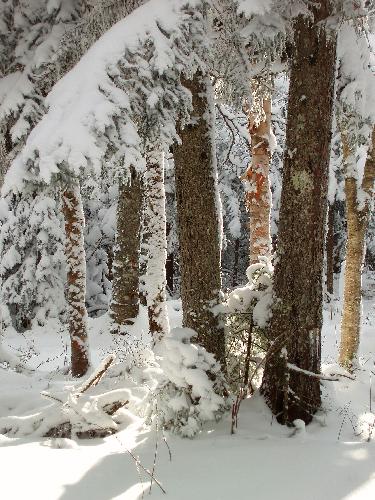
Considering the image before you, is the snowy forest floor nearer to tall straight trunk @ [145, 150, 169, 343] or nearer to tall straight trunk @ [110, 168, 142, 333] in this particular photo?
tall straight trunk @ [145, 150, 169, 343]

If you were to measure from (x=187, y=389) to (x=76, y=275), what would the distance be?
4332 mm

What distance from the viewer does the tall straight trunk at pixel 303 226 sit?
14.7 ft

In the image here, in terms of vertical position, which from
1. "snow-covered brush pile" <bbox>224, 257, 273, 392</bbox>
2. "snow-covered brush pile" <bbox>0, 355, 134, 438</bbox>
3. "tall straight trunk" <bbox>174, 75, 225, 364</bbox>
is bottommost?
"snow-covered brush pile" <bbox>0, 355, 134, 438</bbox>

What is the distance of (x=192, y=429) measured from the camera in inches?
166

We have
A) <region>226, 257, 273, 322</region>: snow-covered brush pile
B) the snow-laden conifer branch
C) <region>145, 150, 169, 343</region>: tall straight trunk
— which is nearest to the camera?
the snow-laden conifer branch

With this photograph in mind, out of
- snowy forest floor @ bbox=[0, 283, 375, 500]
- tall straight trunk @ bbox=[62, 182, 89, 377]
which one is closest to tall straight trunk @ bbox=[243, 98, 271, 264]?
tall straight trunk @ bbox=[62, 182, 89, 377]

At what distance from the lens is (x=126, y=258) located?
36.8ft

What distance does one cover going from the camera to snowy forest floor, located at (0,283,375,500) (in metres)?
3.17

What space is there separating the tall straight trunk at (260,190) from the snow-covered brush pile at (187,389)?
425 centimetres

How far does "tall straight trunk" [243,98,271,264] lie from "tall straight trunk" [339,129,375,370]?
1383 millimetres

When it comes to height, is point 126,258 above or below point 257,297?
above

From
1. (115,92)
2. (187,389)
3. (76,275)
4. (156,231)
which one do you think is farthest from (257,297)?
(76,275)

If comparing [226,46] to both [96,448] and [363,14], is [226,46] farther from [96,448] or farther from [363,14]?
[96,448]

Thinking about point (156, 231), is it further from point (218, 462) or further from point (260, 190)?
point (218, 462)
